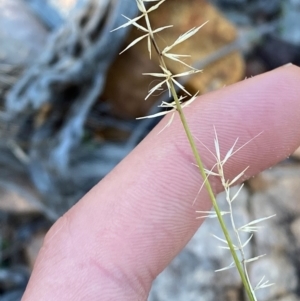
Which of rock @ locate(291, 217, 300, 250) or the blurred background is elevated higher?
the blurred background

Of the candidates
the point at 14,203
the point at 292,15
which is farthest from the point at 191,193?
the point at 292,15

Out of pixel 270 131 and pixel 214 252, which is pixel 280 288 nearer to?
pixel 214 252

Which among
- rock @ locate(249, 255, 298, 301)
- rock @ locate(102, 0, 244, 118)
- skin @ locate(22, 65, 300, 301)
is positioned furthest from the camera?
rock @ locate(102, 0, 244, 118)

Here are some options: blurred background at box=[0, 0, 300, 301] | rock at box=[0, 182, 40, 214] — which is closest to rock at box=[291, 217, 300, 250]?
blurred background at box=[0, 0, 300, 301]

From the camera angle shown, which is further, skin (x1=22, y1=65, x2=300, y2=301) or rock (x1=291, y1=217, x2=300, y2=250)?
rock (x1=291, y1=217, x2=300, y2=250)

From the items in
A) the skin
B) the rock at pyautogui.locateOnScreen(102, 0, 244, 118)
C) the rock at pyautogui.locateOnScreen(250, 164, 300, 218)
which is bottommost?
the rock at pyautogui.locateOnScreen(250, 164, 300, 218)

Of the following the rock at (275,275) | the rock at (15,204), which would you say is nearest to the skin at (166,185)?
the rock at (275,275)

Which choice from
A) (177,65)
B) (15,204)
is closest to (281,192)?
(177,65)

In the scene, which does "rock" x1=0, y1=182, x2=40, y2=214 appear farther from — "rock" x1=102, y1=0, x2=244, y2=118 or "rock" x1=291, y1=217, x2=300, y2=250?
"rock" x1=291, y1=217, x2=300, y2=250
